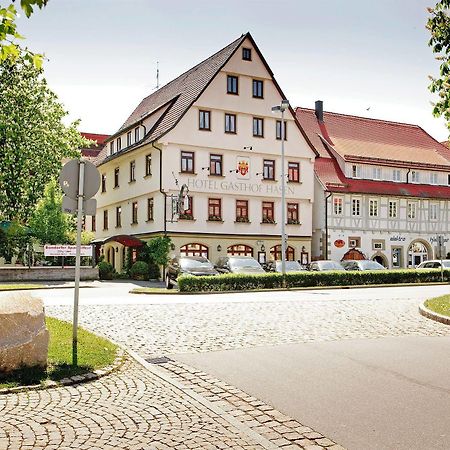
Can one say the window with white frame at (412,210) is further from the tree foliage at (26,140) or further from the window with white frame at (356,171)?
the tree foliage at (26,140)

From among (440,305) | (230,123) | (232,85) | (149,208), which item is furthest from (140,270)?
(440,305)

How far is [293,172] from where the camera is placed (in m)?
46.8

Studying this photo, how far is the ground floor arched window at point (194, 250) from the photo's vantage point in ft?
139

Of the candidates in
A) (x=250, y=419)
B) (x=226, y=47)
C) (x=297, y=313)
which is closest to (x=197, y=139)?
(x=226, y=47)

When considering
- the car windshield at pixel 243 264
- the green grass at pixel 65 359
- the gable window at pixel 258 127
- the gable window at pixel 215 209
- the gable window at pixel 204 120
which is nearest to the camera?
the green grass at pixel 65 359

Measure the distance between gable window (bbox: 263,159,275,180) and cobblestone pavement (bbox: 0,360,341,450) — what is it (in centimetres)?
3819

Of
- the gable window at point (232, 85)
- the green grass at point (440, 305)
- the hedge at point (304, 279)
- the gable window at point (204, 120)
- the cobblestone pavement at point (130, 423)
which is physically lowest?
the cobblestone pavement at point (130, 423)

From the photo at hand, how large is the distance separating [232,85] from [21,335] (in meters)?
37.7

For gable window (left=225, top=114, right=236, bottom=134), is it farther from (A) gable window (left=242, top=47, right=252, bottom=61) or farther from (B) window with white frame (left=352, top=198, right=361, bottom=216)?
(B) window with white frame (left=352, top=198, right=361, bottom=216)

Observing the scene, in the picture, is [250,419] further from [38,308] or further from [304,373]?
[38,308]

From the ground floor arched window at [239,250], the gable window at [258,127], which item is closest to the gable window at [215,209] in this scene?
the ground floor arched window at [239,250]

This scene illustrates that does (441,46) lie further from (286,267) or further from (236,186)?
(236,186)

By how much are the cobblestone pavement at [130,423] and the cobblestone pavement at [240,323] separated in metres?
3.07

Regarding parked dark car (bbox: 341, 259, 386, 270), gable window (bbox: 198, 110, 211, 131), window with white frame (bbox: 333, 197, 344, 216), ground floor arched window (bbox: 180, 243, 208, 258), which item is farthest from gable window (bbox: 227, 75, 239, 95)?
parked dark car (bbox: 341, 259, 386, 270)
